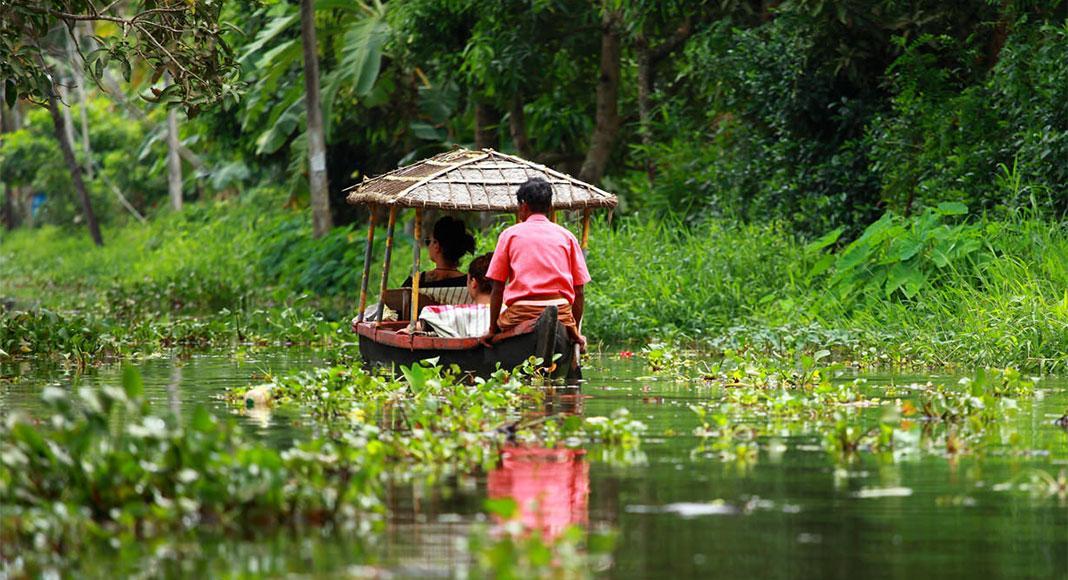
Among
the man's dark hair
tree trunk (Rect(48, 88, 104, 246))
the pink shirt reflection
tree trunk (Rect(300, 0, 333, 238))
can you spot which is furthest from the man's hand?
tree trunk (Rect(48, 88, 104, 246))

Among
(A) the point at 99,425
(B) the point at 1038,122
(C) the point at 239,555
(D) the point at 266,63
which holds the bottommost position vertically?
(C) the point at 239,555

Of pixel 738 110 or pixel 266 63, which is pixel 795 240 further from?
pixel 266 63

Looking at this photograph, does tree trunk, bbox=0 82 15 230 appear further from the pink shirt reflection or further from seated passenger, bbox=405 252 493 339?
the pink shirt reflection

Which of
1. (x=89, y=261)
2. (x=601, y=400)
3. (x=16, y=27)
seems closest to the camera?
(x=601, y=400)

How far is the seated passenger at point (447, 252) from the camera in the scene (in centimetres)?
1479

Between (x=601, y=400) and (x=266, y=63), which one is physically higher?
(x=266, y=63)

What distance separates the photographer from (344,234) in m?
26.4

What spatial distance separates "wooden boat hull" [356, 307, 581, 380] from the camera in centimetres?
1253

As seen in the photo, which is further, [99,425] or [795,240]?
[795,240]

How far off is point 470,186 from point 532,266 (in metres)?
1.38

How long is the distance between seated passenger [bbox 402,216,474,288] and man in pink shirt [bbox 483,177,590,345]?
1918 mm

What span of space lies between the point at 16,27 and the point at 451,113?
555 inches

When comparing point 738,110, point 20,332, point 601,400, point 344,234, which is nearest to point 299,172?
point 344,234

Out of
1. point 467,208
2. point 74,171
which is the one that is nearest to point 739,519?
point 467,208
